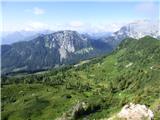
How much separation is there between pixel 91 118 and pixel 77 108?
1555cm

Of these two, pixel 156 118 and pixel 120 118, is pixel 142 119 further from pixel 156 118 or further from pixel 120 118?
pixel 156 118

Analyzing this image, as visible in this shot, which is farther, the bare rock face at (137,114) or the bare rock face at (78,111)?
the bare rock face at (78,111)

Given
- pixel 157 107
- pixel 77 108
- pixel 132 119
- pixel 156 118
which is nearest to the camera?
pixel 132 119

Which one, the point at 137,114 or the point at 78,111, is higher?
the point at 137,114

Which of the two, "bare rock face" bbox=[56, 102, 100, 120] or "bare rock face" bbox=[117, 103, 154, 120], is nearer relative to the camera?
"bare rock face" bbox=[117, 103, 154, 120]

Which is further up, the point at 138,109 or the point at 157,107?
the point at 138,109

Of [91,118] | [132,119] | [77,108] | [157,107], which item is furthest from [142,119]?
[77,108]

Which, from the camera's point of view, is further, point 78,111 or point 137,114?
point 78,111

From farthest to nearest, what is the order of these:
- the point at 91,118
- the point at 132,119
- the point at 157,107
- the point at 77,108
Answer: the point at 77,108 → the point at 91,118 → the point at 157,107 → the point at 132,119

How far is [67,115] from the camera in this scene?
589ft

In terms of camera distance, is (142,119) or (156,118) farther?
(156,118)

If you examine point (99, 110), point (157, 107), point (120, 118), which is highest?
point (120, 118)

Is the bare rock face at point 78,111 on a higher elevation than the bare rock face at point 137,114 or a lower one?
lower

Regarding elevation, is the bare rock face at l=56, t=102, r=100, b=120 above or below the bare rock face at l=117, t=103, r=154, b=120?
below
